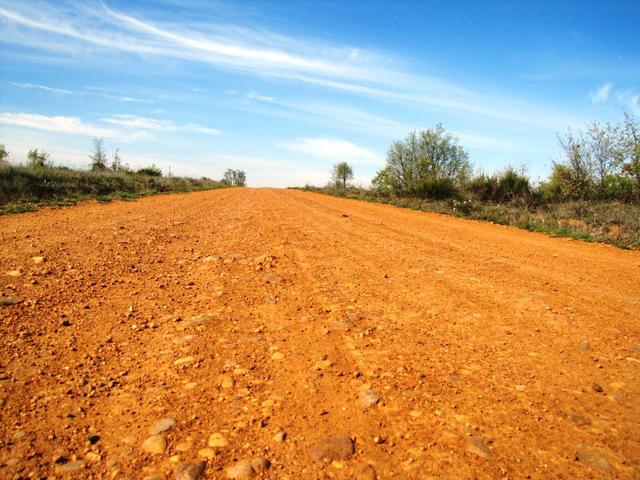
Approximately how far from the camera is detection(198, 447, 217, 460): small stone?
188 centimetres

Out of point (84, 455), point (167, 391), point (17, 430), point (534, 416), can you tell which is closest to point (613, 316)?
point (534, 416)

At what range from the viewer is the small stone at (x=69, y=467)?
68.9 inches

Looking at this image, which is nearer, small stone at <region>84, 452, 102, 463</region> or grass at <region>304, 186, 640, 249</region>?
small stone at <region>84, 452, 102, 463</region>

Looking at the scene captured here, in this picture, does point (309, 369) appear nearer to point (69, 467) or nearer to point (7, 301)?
point (69, 467)

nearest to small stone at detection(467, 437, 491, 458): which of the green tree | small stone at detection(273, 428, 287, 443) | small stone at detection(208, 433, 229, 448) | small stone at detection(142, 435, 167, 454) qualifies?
small stone at detection(273, 428, 287, 443)

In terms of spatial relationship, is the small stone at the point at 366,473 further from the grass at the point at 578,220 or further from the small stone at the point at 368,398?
the grass at the point at 578,220

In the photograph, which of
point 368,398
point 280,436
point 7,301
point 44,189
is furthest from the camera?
point 44,189

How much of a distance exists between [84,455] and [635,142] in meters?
18.4

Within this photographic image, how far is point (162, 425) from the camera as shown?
2.08m

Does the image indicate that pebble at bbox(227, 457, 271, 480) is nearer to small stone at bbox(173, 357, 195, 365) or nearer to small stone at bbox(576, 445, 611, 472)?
small stone at bbox(173, 357, 195, 365)

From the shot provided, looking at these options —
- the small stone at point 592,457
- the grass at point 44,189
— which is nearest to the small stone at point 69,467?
the small stone at point 592,457

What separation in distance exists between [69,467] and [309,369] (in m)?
1.38

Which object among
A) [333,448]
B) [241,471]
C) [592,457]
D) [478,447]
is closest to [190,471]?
[241,471]

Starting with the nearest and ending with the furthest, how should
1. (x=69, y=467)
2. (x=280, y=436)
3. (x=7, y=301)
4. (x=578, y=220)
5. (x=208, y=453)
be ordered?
(x=69, y=467), (x=208, y=453), (x=280, y=436), (x=7, y=301), (x=578, y=220)
